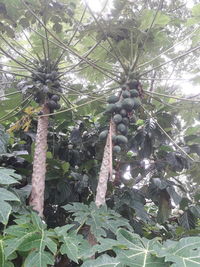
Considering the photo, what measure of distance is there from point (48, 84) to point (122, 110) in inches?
26.8

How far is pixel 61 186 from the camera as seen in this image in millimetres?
2516

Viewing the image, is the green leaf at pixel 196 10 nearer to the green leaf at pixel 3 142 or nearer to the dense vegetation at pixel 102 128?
the dense vegetation at pixel 102 128

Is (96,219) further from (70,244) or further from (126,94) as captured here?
(126,94)

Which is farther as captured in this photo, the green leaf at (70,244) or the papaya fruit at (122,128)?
the papaya fruit at (122,128)

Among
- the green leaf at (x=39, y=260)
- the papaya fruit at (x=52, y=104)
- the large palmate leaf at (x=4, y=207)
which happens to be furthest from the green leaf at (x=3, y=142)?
the green leaf at (x=39, y=260)

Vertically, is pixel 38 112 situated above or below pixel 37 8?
below

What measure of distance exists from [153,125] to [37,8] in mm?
1362

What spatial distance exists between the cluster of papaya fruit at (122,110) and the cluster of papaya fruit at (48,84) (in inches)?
19.3

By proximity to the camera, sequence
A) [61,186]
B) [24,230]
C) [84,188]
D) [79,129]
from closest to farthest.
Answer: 1. [24,230]
2. [61,186]
3. [84,188]
4. [79,129]

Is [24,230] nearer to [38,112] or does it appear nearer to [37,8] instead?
[38,112]

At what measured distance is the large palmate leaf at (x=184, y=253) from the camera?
1.12 meters

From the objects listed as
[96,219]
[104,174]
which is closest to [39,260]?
[96,219]

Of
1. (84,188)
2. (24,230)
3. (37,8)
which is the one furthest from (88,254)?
(37,8)

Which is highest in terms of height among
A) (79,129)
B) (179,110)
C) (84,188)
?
(179,110)
